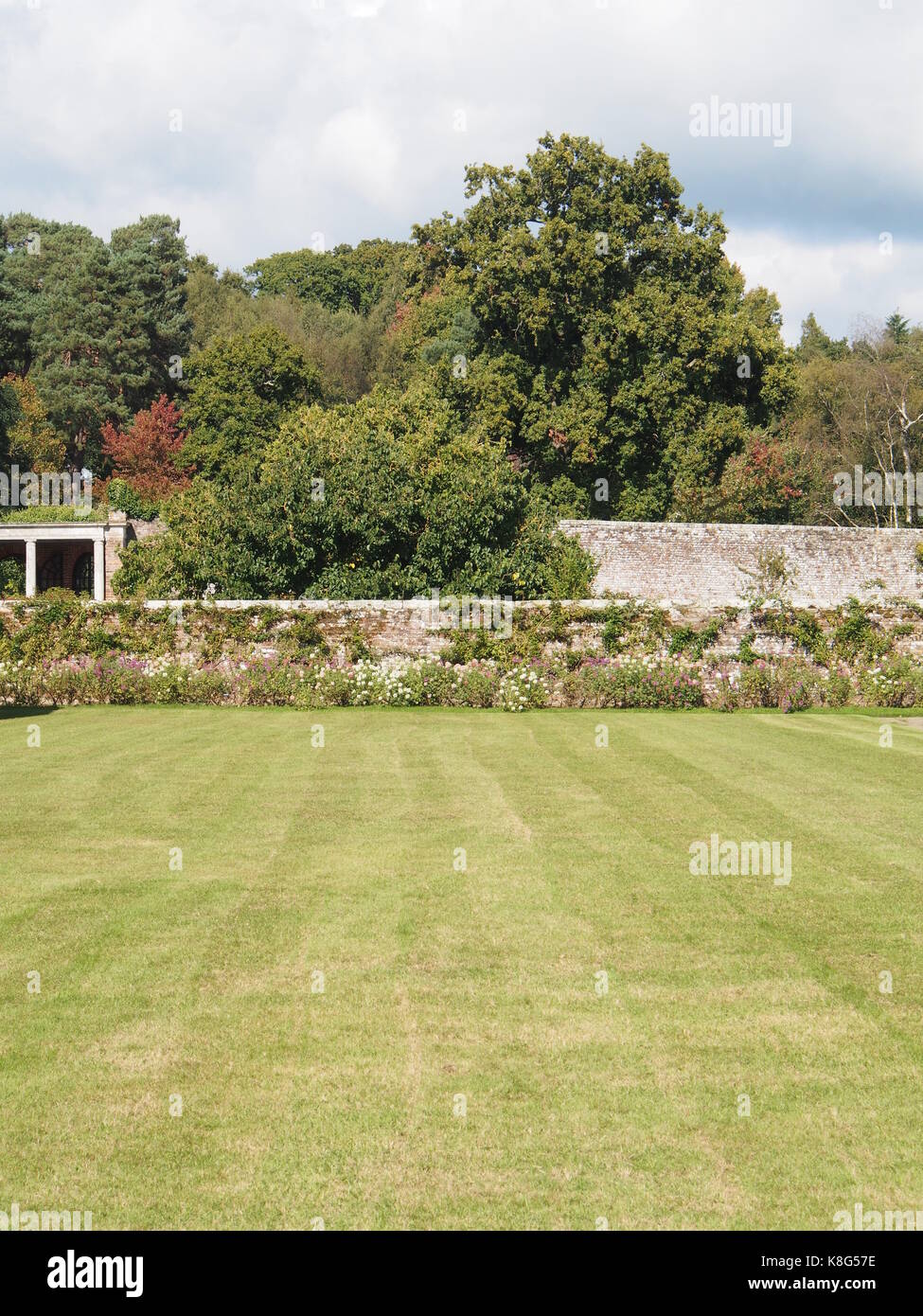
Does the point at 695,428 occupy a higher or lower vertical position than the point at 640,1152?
higher

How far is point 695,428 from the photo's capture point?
43.2m

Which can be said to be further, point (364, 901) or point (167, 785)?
point (167, 785)

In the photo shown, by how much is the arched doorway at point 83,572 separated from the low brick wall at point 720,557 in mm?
21255

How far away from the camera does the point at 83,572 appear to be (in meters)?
48.1

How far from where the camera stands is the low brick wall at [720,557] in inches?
1446

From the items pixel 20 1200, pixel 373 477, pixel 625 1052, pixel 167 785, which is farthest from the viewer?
pixel 373 477

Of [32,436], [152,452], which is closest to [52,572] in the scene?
[152,452]

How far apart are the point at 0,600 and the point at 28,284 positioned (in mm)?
55087

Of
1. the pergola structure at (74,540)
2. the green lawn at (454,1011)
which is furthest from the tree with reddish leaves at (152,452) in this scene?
the green lawn at (454,1011)

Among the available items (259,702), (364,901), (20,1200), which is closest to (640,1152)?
(20,1200)

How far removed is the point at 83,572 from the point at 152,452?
11.4 m

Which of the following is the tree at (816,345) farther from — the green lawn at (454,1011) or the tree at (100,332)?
the green lawn at (454,1011)

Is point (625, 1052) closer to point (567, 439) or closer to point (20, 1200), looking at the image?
point (20, 1200)

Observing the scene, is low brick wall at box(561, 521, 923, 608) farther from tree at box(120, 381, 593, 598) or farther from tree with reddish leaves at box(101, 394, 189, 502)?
tree with reddish leaves at box(101, 394, 189, 502)
